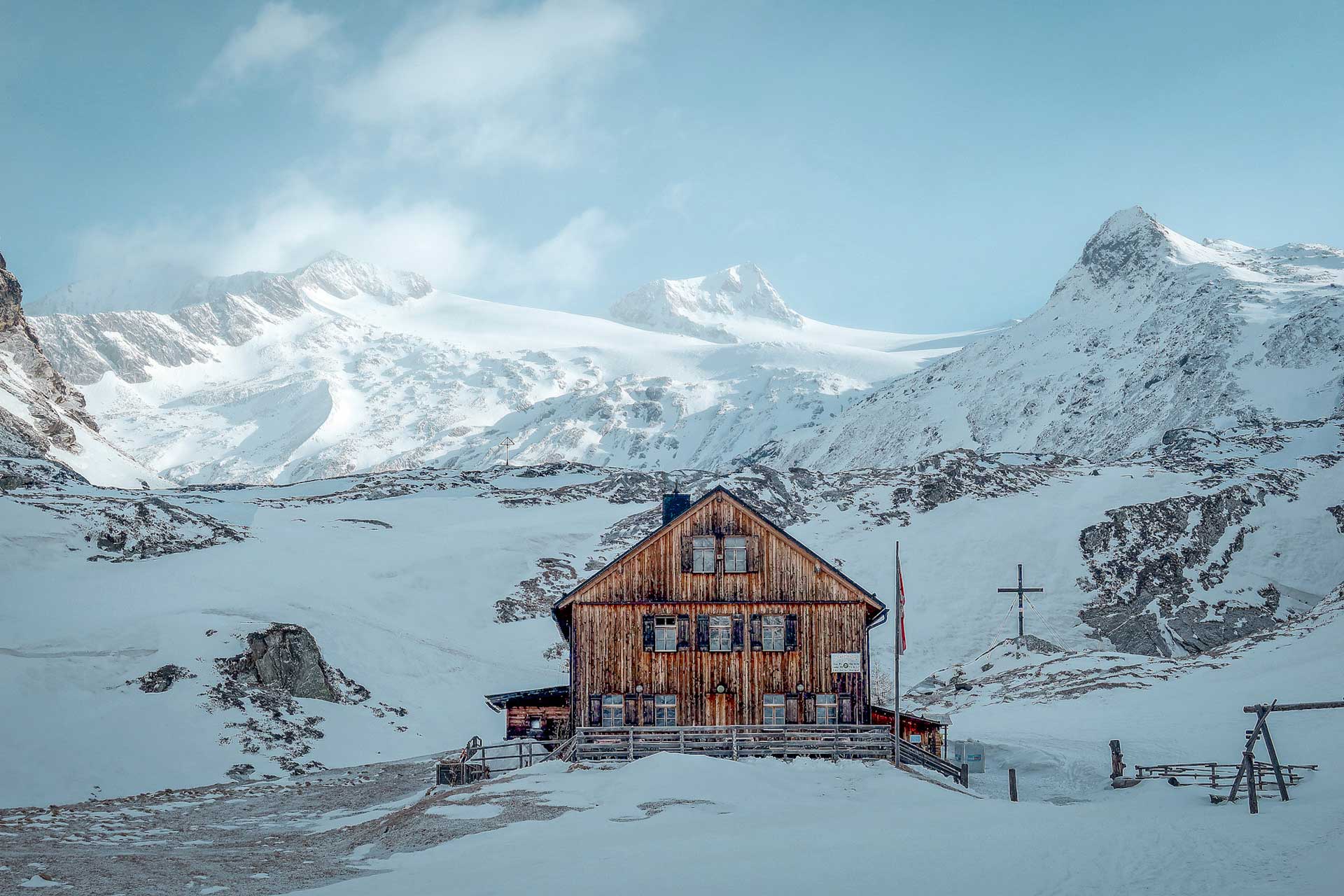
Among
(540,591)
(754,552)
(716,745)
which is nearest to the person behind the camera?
(716,745)

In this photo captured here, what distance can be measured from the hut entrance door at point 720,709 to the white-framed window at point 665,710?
116 centimetres

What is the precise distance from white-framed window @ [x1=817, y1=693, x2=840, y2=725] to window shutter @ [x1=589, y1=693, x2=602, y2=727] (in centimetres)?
785

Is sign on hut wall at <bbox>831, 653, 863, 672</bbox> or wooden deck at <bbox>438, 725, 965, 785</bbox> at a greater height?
sign on hut wall at <bbox>831, 653, 863, 672</bbox>

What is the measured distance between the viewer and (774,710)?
38.3m

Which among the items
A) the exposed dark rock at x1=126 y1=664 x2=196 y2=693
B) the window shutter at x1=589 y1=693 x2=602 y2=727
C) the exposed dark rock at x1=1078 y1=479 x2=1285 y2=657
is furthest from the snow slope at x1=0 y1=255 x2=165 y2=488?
the exposed dark rock at x1=1078 y1=479 x2=1285 y2=657

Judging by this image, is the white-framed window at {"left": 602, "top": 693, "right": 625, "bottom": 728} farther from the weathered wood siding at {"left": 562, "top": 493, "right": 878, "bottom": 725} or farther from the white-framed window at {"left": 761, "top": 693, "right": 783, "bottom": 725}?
the white-framed window at {"left": 761, "top": 693, "right": 783, "bottom": 725}

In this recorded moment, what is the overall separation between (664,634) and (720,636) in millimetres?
2070

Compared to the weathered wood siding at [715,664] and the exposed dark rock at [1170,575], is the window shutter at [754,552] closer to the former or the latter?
the weathered wood siding at [715,664]

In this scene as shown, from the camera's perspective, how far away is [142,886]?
20.9 meters

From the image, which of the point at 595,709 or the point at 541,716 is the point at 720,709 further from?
the point at 541,716

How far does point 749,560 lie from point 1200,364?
148 metres

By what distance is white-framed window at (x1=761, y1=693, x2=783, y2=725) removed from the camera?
38.2m

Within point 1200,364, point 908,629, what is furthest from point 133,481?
point 1200,364

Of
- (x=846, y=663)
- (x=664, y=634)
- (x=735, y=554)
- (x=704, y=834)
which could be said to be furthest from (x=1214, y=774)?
(x=704, y=834)
